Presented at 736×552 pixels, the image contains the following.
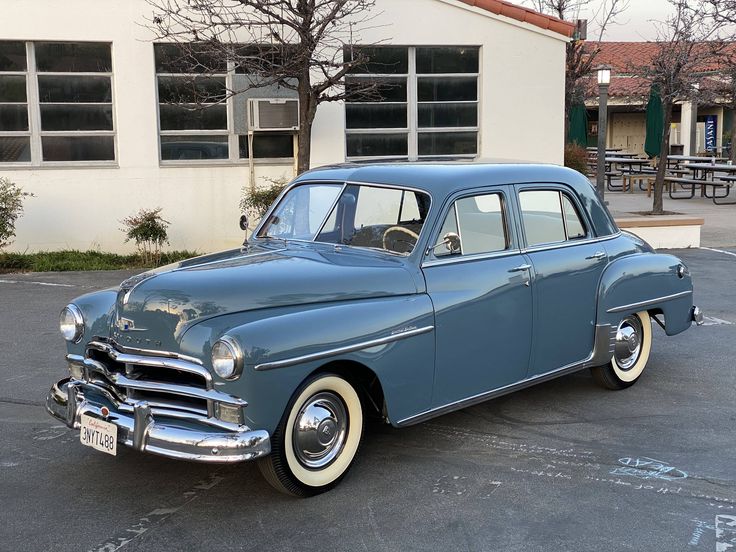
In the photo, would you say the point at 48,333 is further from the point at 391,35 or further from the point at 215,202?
the point at 391,35

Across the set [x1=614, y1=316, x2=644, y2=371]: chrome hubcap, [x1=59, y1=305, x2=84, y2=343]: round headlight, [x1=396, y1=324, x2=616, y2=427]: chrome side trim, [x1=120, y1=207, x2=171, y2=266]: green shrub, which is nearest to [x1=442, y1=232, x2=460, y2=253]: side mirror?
[x1=396, y1=324, x2=616, y2=427]: chrome side trim

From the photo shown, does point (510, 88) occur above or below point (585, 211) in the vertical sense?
above

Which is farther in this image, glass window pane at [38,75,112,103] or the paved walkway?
the paved walkway

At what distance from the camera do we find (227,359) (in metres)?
4.15

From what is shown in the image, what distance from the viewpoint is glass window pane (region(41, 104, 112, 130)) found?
13109 millimetres

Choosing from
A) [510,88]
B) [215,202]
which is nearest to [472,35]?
[510,88]

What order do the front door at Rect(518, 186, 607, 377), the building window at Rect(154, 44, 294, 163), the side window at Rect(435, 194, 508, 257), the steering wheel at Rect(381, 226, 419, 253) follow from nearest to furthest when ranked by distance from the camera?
the steering wheel at Rect(381, 226, 419, 253), the side window at Rect(435, 194, 508, 257), the front door at Rect(518, 186, 607, 377), the building window at Rect(154, 44, 294, 163)

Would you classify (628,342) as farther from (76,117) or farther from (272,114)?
(76,117)

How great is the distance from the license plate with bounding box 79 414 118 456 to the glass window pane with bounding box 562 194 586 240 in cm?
340

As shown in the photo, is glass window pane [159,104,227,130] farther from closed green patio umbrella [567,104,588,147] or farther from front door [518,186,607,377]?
closed green patio umbrella [567,104,588,147]

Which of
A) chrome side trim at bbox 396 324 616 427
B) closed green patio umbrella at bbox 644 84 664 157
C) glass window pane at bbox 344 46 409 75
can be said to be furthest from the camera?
closed green patio umbrella at bbox 644 84 664 157

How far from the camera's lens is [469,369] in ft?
17.2

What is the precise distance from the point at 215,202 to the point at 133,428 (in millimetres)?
9541


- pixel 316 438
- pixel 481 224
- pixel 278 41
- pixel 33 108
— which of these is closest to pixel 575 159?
pixel 278 41
